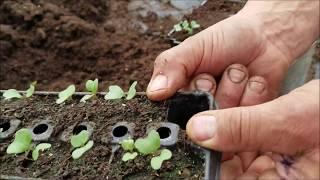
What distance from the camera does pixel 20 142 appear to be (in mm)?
909

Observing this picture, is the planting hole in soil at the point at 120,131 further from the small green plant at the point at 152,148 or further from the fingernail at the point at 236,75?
the fingernail at the point at 236,75

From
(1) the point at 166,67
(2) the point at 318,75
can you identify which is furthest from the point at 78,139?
(2) the point at 318,75

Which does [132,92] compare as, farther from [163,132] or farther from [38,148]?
[38,148]

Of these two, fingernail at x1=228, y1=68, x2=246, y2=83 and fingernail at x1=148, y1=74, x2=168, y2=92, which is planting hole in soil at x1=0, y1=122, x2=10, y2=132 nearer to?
fingernail at x1=148, y1=74, x2=168, y2=92

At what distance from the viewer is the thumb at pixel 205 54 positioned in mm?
1074

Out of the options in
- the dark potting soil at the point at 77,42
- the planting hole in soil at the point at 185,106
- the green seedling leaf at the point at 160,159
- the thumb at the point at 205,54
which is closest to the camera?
the green seedling leaf at the point at 160,159

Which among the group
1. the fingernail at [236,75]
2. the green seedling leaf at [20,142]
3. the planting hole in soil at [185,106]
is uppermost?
the fingernail at [236,75]

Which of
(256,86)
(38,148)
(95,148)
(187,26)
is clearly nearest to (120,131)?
(95,148)

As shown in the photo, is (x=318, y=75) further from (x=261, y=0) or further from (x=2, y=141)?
(x=2, y=141)

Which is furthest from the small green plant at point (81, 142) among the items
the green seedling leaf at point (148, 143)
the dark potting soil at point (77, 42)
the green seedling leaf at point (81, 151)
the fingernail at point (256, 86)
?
the dark potting soil at point (77, 42)

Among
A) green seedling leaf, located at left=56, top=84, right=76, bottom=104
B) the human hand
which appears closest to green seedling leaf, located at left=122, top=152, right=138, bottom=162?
the human hand

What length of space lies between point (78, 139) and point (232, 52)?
19.5 inches

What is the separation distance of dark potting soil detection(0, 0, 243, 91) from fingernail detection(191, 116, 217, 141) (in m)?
0.65

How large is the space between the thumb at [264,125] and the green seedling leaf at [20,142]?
0.32 meters
